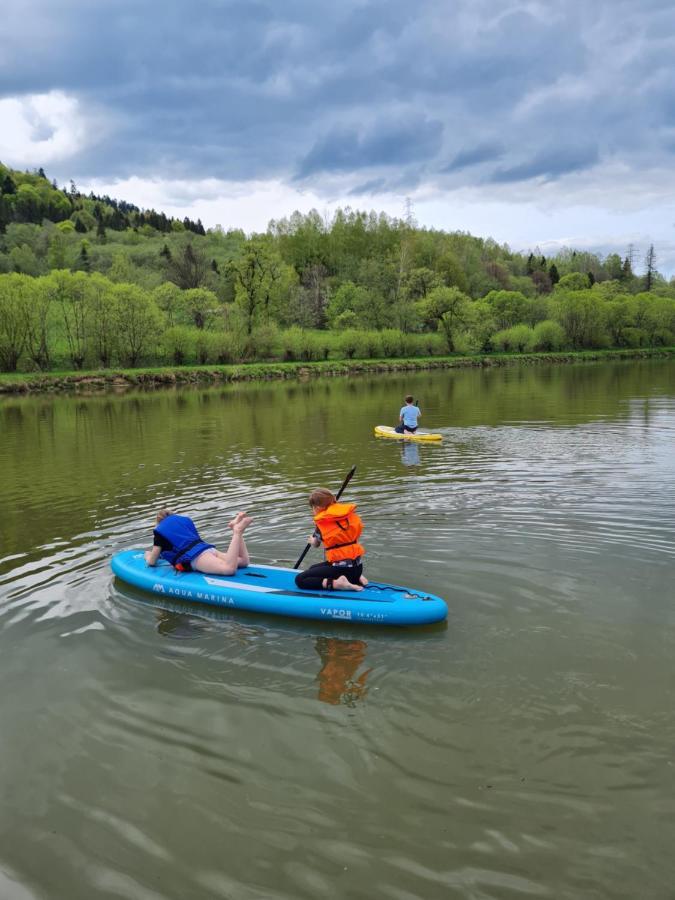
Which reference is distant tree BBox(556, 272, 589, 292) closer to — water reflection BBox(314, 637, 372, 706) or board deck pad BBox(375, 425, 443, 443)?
board deck pad BBox(375, 425, 443, 443)

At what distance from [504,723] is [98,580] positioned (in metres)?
6.62

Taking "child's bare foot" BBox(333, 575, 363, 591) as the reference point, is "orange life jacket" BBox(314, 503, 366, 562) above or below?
above

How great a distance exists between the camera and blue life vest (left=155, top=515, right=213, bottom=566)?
9094 millimetres

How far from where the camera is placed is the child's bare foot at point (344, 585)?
26.4ft

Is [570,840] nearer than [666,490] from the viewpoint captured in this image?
Yes

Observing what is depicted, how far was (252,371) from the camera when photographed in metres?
65.4

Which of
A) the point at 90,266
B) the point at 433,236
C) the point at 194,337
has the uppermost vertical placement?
the point at 433,236

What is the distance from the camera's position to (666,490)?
44.5ft

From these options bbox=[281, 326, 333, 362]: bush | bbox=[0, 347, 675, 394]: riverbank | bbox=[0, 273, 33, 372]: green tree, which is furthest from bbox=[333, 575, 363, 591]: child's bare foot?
bbox=[281, 326, 333, 362]: bush

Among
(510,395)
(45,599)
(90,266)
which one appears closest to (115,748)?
(45,599)

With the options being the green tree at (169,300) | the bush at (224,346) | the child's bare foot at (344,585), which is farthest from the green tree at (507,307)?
the child's bare foot at (344,585)

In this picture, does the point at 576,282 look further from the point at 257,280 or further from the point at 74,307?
the point at 74,307

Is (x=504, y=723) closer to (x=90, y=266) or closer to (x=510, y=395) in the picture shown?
(x=510, y=395)

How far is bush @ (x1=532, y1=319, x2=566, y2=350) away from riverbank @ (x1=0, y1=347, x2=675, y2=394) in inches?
113
